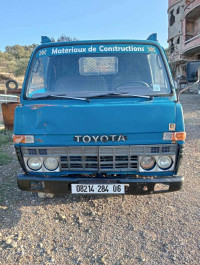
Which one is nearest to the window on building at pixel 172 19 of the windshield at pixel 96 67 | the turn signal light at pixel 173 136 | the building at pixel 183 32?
the building at pixel 183 32

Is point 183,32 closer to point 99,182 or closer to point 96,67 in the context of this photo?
point 96,67

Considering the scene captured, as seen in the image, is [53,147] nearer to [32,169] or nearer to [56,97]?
[32,169]

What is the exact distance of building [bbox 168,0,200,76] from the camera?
23.0m

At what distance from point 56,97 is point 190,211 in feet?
7.96

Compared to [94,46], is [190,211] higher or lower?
lower

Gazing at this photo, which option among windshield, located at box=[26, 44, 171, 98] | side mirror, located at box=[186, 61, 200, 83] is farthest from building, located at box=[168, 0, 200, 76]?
windshield, located at box=[26, 44, 171, 98]

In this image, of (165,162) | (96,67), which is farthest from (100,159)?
(96,67)

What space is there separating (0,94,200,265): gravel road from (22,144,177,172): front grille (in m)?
0.77

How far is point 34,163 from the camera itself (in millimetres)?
2896

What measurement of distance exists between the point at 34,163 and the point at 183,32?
1099 inches

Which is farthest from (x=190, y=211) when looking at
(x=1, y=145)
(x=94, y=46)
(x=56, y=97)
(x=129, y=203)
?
(x=1, y=145)

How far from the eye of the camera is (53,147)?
9.18 feet

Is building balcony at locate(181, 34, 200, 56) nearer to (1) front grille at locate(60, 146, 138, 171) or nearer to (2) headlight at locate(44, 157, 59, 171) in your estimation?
(1) front grille at locate(60, 146, 138, 171)

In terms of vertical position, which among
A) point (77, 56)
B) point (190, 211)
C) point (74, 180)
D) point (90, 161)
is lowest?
point (190, 211)
